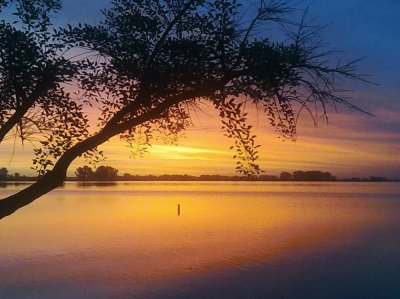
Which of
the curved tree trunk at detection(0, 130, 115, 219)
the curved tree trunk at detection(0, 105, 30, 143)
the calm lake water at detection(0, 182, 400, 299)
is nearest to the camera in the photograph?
the curved tree trunk at detection(0, 130, 115, 219)

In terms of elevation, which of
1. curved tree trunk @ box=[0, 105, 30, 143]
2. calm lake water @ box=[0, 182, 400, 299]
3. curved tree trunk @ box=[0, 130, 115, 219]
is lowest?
calm lake water @ box=[0, 182, 400, 299]

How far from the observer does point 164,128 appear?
34.2 ft

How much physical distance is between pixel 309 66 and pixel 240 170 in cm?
209

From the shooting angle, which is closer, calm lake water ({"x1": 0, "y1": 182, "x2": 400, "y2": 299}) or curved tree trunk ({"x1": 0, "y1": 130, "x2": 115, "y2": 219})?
curved tree trunk ({"x1": 0, "y1": 130, "x2": 115, "y2": 219})

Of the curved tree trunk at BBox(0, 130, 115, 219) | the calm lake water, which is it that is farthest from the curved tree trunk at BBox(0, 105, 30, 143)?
the calm lake water

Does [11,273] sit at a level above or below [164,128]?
below

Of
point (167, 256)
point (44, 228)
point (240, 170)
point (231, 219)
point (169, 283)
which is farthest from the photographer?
point (231, 219)

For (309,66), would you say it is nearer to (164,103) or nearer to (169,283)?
(164,103)

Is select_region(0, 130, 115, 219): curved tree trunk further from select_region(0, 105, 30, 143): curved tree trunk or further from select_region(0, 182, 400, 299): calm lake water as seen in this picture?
select_region(0, 182, 400, 299): calm lake water

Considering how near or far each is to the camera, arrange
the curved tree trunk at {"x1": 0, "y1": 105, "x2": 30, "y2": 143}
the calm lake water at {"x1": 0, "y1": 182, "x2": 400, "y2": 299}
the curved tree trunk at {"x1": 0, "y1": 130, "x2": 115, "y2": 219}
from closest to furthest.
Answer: the curved tree trunk at {"x1": 0, "y1": 130, "x2": 115, "y2": 219} → the curved tree trunk at {"x1": 0, "y1": 105, "x2": 30, "y2": 143} → the calm lake water at {"x1": 0, "y1": 182, "x2": 400, "y2": 299}

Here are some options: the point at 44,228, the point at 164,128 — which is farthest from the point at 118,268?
the point at 164,128

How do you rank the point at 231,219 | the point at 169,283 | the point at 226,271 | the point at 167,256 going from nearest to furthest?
1. the point at 169,283
2. the point at 226,271
3. the point at 167,256
4. the point at 231,219

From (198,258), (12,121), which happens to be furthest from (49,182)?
(198,258)

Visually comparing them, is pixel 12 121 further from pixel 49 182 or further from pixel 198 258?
pixel 198 258
